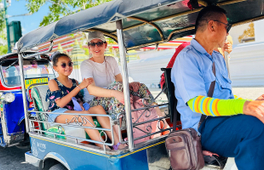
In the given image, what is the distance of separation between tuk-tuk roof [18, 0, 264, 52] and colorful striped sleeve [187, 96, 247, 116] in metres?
0.71

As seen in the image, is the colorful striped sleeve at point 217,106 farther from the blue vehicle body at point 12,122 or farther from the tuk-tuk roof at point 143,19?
the blue vehicle body at point 12,122

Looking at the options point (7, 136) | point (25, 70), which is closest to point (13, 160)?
point (7, 136)

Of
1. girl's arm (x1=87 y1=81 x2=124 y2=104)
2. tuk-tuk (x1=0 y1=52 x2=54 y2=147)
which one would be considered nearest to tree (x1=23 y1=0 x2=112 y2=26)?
tuk-tuk (x1=0 y1=52 x2=54 y2=147)

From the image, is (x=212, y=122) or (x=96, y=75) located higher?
(x=96, y=75)

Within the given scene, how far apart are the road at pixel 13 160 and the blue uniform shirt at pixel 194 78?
11.3ft

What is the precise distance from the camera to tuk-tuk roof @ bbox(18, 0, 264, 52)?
5.63 feet

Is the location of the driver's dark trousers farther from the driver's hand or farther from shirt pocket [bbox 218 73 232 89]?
shirt pocket [bbox 218 73 232 89]

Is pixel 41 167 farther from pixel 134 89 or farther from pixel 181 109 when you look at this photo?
pixel 181 109

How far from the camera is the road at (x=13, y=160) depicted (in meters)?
4.41

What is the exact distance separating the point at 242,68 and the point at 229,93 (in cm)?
801

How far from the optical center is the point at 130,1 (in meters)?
1.69

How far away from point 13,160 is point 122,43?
4160mm

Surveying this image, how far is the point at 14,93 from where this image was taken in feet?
15.5

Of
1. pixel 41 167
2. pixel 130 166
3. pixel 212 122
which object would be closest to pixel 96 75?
pixel 41 167
